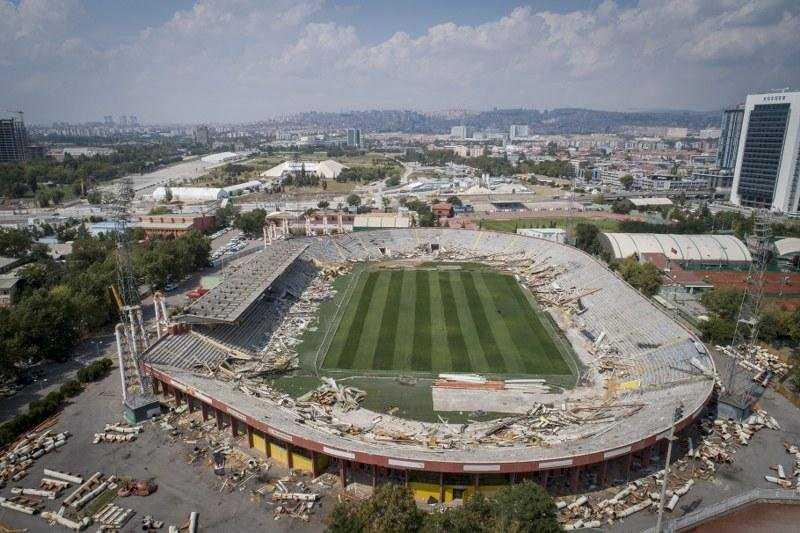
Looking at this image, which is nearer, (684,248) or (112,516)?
(112,516)

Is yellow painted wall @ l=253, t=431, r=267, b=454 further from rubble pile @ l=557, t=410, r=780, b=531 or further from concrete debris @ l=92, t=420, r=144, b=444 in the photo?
rubble pile @ l=557, t=410, r=780, b=531

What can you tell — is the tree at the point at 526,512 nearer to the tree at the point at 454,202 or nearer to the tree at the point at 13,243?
the tree at the point at 13,243

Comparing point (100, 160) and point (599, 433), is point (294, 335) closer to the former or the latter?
point (599, 433)

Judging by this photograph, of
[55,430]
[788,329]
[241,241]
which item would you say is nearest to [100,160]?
[241,241]

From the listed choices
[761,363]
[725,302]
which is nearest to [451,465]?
[761,363]

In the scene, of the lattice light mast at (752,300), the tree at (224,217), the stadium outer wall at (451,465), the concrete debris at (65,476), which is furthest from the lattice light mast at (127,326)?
the tree at (224,217)

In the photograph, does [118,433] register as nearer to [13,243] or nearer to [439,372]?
[439,372]
